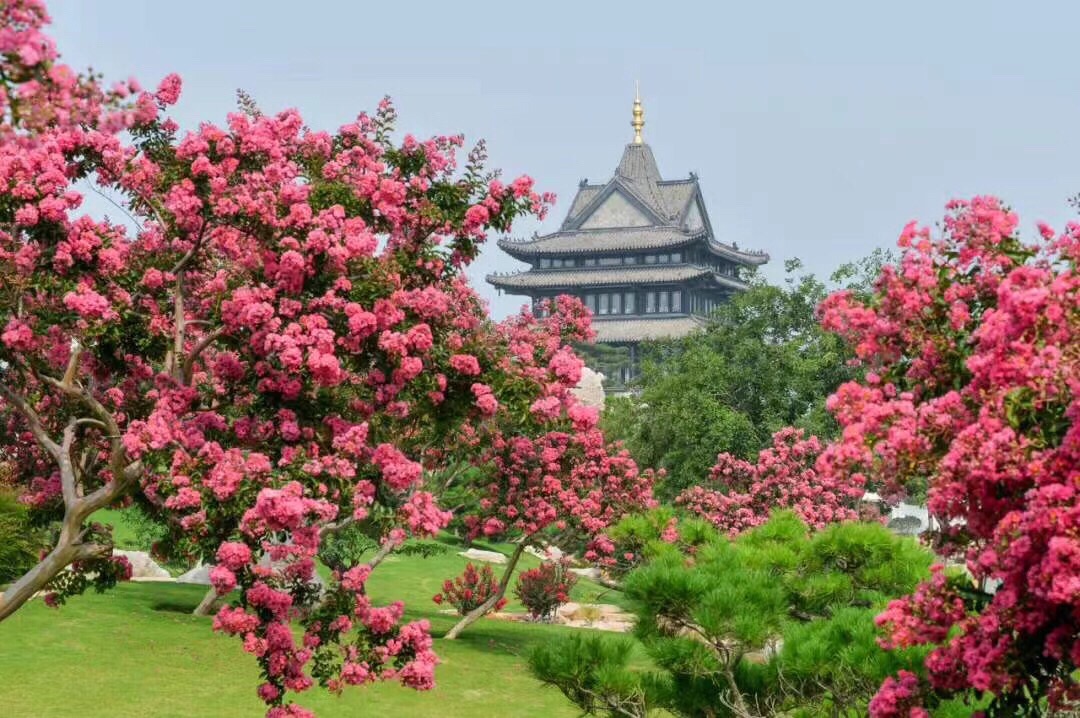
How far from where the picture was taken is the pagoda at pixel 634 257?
89500mm

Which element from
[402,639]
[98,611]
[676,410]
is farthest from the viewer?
[676,410]

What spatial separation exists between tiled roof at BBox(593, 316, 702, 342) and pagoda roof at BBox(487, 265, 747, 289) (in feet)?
8.16

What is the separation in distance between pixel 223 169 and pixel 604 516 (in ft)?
47.3

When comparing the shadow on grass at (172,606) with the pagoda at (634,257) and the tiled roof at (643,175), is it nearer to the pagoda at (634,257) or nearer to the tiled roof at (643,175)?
the pagoda at (634,257)

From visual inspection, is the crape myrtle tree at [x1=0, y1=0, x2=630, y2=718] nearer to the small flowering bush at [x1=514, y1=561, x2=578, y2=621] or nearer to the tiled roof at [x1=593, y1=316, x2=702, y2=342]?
the small flowering bush at [x1=514, y1=561, x2=578, y2=621]

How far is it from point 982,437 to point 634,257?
85.7 m

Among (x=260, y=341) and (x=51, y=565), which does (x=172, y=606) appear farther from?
(x=260, y=341)

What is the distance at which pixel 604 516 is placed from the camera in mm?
25500

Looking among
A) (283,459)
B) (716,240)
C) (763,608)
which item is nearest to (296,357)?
(283,459)

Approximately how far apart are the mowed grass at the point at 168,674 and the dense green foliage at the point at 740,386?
14.8m

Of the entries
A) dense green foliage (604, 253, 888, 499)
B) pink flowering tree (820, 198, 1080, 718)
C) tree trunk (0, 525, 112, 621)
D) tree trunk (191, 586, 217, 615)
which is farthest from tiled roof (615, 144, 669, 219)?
pink flowering tree (820, 198, 1080, 718)

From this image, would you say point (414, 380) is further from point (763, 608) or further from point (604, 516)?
point (604, 516)

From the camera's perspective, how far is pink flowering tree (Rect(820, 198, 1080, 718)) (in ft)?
21.5

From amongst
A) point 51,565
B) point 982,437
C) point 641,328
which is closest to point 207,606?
point 51,565
